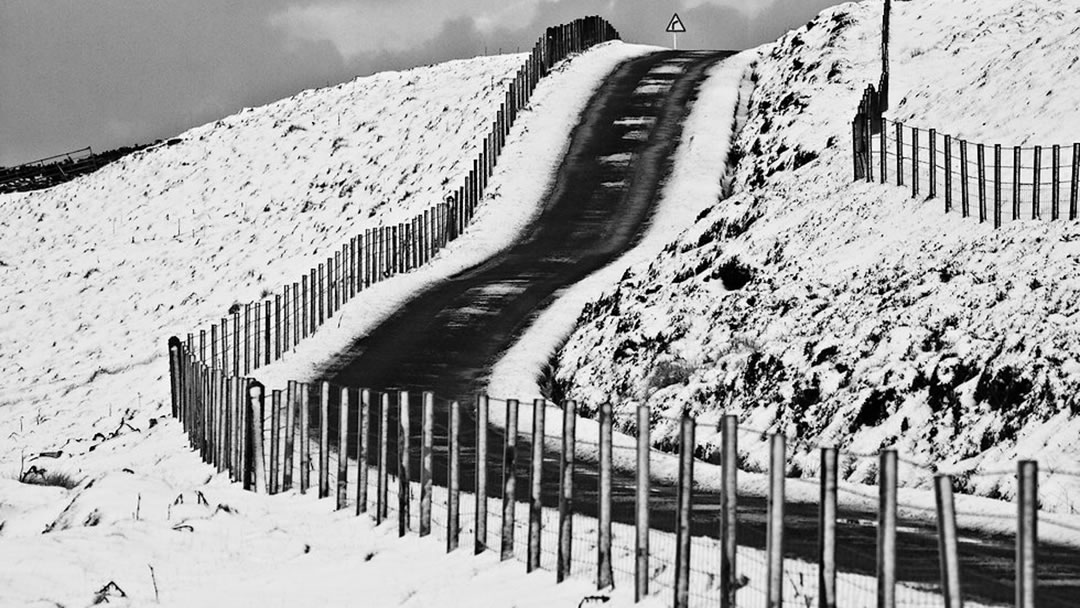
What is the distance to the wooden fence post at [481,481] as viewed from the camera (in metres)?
11.4

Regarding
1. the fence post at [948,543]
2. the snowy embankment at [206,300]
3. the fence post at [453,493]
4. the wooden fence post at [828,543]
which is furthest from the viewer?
the snowy embankment at [206,300]

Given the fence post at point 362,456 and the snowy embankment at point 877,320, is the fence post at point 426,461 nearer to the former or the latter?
the fence post at point 362,456

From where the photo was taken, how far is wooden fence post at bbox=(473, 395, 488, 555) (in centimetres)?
1144

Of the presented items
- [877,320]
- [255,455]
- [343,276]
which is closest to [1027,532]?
[255,455]

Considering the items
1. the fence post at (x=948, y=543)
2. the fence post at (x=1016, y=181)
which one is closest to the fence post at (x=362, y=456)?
the fence post at (x=948, y=543)

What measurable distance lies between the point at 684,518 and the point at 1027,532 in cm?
271

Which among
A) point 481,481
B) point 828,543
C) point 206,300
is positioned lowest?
point 206,300

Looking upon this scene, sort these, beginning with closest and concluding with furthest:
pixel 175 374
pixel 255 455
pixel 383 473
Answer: pixel 383 473
pixel 255 455
pixel 175 374

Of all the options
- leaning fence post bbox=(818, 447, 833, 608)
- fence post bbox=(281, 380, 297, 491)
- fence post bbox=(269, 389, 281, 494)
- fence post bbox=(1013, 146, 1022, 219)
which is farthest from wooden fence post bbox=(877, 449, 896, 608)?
fence post bbox=(1013, 146, 1022, 219)

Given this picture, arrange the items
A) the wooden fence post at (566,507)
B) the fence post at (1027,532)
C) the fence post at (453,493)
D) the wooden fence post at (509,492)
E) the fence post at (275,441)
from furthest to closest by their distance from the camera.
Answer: the fence post at (275,441)
the fence post at (453,493)
the wooden fence post at (509,492)
the wooden fence post at (566,507)
the fence post at (1027,532)

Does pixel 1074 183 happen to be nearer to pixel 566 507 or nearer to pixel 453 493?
pixel 453 493

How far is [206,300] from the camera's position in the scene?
4128 cm

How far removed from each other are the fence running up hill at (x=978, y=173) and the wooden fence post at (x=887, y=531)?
10742mm

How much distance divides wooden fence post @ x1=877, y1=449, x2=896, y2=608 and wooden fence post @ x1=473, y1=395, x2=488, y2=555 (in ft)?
14.8
